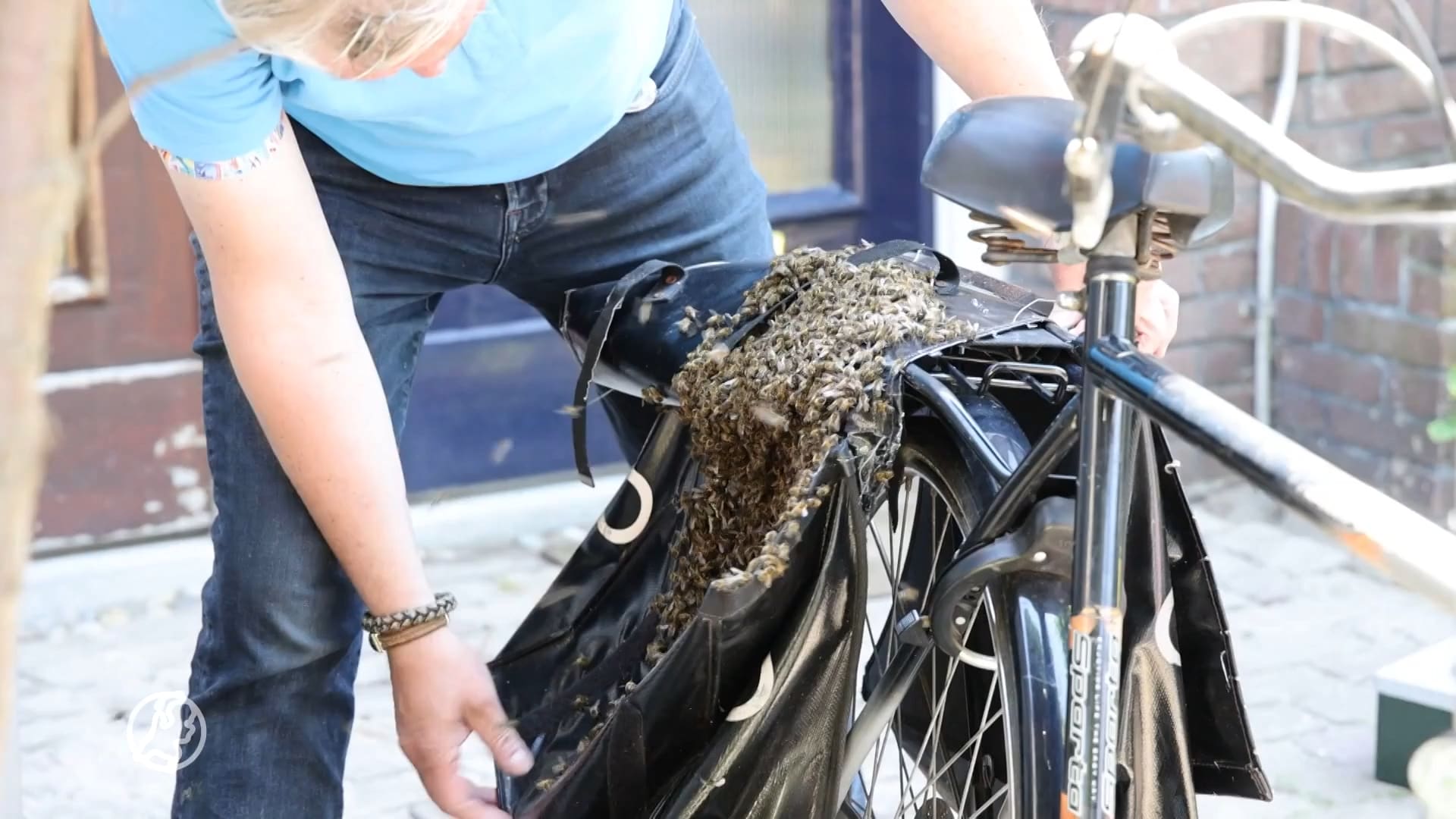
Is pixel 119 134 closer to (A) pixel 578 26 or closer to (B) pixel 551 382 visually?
(B) pixel 551 382

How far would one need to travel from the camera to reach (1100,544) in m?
0.83

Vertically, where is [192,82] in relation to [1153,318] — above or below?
above

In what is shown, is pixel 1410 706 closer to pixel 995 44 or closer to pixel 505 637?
pixel 995 44

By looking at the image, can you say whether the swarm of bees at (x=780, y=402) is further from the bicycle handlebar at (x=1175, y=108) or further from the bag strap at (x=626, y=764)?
the bicycle handlebar at (x=1175, y=108)

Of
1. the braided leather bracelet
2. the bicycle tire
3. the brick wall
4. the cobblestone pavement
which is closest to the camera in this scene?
the bicycle tire

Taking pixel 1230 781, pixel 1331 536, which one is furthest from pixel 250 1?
pixel 1230 781

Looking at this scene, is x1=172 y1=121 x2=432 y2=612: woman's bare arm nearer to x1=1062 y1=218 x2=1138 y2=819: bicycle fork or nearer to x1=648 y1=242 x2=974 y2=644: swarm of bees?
x1=648 y1=242 x2=974 y2=644: swarm of bees

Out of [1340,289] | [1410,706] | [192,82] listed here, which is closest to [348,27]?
[192,82]

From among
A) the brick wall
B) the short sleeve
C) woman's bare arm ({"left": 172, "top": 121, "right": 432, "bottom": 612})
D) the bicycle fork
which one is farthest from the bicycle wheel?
the brick wall

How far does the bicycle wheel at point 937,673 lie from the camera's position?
1.04 meters

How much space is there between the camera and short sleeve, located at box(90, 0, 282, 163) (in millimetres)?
987

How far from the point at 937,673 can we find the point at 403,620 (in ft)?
1.28

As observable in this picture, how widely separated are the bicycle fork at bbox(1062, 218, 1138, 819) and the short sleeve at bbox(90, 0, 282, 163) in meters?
0.54

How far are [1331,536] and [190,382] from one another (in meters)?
2.21
